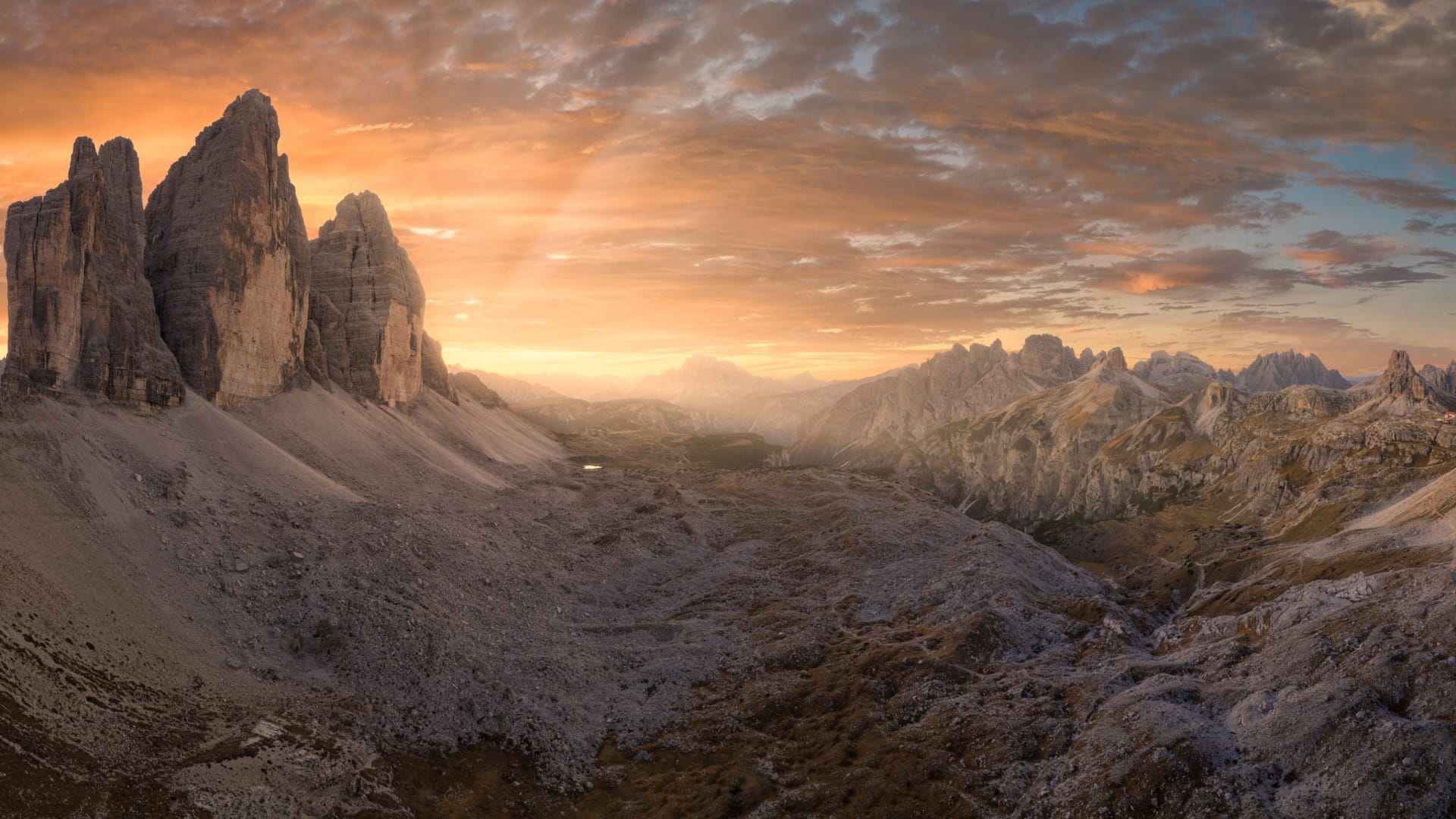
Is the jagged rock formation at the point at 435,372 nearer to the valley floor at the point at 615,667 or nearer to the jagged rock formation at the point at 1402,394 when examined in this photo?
the valley floor at the point at 615,667

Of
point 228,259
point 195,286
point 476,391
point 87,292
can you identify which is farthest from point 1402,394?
point 476,391

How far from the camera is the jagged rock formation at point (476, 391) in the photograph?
555 ft

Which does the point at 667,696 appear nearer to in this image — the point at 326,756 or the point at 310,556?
the point at 326,756

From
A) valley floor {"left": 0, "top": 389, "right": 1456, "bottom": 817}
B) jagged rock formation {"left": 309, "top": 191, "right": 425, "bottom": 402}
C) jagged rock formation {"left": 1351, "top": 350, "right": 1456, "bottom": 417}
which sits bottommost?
valley floor {"left": 0, "top": 389, "right": 1456, "bottom": 817}

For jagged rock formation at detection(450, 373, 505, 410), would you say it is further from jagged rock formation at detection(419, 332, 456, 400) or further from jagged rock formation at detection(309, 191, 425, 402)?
jagged rock formation at detection(309, 191, 425, 402)

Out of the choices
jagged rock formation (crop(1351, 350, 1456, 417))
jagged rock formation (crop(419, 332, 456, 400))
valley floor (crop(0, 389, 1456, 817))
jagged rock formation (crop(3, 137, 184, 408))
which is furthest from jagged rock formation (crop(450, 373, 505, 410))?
jagged rock formation (crop(1351, 350, 1456, 417))

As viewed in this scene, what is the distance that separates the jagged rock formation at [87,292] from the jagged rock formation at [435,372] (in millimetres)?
67401

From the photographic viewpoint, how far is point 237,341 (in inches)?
2872

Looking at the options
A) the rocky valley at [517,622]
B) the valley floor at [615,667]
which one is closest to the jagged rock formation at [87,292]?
the rocky valley at [517,622]

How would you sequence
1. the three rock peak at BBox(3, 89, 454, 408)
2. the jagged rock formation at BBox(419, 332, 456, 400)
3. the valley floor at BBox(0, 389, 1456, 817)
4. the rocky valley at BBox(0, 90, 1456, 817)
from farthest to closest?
the jagged rock formation at BBox(419, 332, 456, 400) < the three rock peak at BBox(3, 89, 454, 408) < the rocky valley at BBox(0, 90, 1456, 817) < the valley floor at BBox(0, 389, 1456, 817)

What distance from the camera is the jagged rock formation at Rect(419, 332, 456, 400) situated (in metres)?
134

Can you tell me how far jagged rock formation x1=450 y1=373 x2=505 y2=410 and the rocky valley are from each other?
258 feet

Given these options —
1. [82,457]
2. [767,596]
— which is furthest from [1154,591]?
[82,457]

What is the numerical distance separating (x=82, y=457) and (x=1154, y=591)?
88.2 metres
